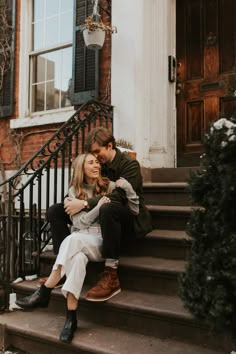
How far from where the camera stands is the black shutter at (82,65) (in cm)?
475

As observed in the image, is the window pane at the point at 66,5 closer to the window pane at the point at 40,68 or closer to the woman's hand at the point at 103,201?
the window pane at the point at 40,68

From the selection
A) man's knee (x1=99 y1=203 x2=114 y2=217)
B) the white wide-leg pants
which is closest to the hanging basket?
man's knee (x1=99 y1=203 x2=114 y2=217)

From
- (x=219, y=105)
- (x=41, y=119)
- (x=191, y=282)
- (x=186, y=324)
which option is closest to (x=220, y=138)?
(x=191, y=282)

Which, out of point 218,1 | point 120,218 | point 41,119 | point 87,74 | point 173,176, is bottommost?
point 120,218

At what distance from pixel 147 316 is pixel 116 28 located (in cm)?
310

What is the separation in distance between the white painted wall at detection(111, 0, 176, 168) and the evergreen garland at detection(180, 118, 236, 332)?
95.5 inches

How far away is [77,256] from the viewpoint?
2.67 meters

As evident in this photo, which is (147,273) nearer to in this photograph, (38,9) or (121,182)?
(121,182)

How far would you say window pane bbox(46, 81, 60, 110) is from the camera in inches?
212

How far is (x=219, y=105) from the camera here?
4375mm

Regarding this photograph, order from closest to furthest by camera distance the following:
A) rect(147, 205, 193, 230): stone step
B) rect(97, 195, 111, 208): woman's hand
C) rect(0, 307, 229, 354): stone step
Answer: rect(0, 307, 229, 354): stone step → rect(97, 195, 111, 208): woman's hand → rect(147, 205, 193, 230): stone step

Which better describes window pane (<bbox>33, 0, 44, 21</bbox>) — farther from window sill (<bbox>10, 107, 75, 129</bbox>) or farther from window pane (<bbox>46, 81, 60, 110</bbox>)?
window sill (<bbox>10, 107, 75, 129</bbox>)

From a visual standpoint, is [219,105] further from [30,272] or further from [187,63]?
[30,272]

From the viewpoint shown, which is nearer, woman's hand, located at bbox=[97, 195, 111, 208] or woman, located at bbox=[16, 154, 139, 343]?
woman, located at bbox=[16, 154, 139, 343]
